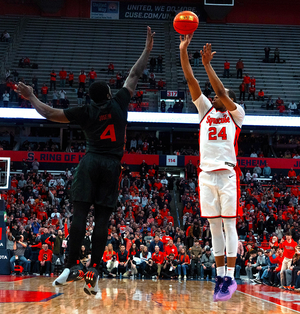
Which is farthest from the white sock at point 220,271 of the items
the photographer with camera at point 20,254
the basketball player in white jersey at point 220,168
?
the photographer with camera at point 20,254

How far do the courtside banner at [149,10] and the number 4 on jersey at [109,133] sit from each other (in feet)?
126

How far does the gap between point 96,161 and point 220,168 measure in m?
1.55

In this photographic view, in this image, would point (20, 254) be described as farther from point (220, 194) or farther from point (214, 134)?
point (214, 134)

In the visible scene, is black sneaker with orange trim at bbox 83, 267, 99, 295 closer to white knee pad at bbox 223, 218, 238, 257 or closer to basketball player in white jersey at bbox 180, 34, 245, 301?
basketball player in white jersey at bbox 180, 34, 245, 301

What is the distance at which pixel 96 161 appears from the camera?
507cm

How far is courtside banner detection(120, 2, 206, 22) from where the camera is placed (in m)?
41.4

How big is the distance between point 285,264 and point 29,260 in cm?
949

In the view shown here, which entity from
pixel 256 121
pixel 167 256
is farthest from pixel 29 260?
pixel 256 121

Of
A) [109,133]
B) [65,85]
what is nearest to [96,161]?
[109,133]

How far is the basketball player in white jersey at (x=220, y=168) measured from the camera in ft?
18.2

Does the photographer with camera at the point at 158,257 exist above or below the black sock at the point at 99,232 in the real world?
below

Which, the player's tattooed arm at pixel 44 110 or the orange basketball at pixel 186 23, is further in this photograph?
the orange basketball at pixel 186 23

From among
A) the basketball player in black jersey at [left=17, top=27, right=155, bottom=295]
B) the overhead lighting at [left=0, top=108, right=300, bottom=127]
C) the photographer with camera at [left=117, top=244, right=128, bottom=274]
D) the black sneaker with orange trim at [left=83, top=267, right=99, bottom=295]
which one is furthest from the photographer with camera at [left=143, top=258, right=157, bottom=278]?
the overhead lighting at [left=0, top=108, right=300, bottom=127]

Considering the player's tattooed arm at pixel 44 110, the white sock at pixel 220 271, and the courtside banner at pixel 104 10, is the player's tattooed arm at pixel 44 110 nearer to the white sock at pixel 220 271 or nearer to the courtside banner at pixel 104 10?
the white sock at pixel 220 271
